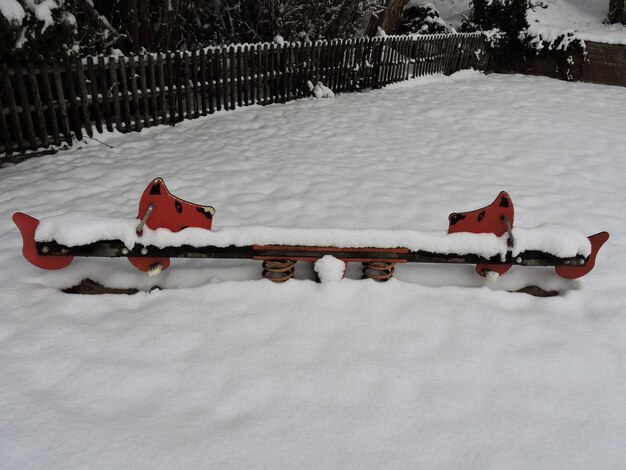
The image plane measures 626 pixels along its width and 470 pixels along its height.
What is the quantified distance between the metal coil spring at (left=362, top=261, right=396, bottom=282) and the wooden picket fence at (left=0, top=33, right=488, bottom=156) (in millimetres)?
4746

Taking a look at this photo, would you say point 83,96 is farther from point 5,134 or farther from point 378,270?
point 378,270

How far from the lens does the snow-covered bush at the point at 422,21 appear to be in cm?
1430

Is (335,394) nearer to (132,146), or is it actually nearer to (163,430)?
(163,430)

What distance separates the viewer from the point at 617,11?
14.7 meters

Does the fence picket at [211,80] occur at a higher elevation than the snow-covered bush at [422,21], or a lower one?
lower

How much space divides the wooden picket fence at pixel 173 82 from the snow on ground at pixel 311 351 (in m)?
1.19

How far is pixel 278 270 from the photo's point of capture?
9.55 ft

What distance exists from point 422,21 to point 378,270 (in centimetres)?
1383

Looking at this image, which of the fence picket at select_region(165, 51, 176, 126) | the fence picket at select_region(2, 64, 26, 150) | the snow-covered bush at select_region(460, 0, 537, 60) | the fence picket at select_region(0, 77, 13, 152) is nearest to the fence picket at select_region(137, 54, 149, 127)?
the fence picket at select_region(165, 51, 176, 126)

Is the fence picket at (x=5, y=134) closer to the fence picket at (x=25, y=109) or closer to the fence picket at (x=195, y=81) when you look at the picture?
the fence picket at (x=25, y=109)

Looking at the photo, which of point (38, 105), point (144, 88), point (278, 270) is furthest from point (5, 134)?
point (278, 270)

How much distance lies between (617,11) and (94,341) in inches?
729

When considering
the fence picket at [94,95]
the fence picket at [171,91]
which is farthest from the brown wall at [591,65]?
the fence picket at [94,95]

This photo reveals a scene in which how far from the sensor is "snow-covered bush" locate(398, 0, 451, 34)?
14305 millimetres
